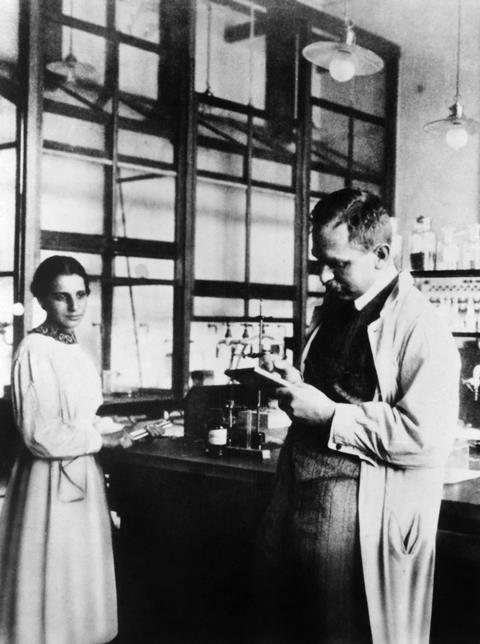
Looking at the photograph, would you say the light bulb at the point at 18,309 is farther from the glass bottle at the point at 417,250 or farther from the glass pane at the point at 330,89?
the glass pane at the point at 330,89

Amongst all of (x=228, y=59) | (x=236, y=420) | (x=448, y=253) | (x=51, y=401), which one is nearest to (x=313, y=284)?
(x=448, y=253)

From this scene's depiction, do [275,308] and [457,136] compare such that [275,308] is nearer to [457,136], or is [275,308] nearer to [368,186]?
[368,186]

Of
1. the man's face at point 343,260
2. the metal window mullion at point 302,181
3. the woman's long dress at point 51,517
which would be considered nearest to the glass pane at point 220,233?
the metal window mullion at point 302,181

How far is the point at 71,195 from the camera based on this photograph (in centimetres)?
458

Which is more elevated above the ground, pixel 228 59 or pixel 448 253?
pixel 228 59

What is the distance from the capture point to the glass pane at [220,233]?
17.7ft

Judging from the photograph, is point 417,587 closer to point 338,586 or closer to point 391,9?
point 338,586

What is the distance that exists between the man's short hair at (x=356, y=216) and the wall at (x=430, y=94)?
4.49 meters

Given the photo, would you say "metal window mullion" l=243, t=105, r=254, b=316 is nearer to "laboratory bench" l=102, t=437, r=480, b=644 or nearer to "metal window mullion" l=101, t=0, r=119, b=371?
"metal window mullion" l=101, t=0, r=119, b=371

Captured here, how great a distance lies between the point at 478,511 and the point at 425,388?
529 mm

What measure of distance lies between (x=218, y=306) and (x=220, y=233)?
1.72 ft

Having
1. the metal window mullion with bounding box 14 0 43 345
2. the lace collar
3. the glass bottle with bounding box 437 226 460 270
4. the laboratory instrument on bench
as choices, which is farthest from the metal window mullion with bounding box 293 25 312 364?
the lace collar

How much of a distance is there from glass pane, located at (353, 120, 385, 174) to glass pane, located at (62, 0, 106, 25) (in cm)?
244

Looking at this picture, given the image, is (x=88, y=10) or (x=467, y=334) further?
(x=467, y=334)
